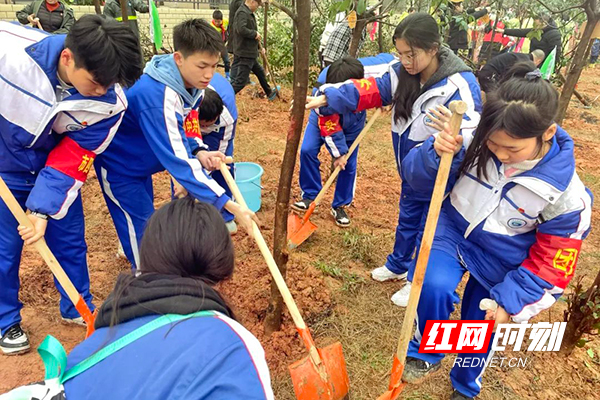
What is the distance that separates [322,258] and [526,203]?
1.87m

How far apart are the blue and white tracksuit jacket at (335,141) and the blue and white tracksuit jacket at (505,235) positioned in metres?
1.52

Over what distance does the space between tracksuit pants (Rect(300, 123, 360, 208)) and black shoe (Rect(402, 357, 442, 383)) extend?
1.91 m

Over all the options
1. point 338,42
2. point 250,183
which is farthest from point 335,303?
point 338,42

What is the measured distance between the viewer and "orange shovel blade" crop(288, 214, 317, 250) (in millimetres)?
3391

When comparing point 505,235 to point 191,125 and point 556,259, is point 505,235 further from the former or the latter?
point 191,125

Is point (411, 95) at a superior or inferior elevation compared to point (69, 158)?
superior

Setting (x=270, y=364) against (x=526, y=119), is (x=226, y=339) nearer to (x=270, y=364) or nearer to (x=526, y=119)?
(x=526, y=119)

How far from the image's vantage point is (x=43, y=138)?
199cm

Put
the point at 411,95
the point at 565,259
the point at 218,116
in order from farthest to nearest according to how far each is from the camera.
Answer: the point at 218,116 → the point at 411,95 → the point at 565,259

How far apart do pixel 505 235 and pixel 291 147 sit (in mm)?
1060

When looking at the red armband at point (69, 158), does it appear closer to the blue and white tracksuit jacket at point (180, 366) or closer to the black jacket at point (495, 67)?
the blue and white tracksuit jacket at point (180, 366)

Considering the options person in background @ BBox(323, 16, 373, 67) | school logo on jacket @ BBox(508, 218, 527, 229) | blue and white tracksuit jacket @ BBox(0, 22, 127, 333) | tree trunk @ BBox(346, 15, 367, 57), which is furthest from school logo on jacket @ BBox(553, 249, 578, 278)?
person in background @ BBox(323, 16, 373, 67)

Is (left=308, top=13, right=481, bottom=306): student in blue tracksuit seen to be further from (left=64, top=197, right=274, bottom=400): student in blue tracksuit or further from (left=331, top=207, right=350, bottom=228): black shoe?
(left=64, top=197, right=274, bottom=400): student in blue tracksuit

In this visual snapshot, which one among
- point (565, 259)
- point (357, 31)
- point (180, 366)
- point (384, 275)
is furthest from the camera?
point (357, 31)
